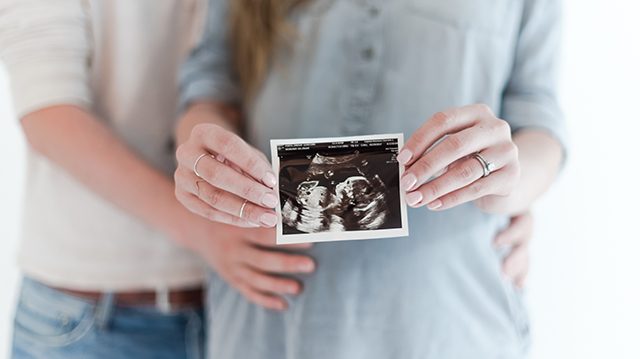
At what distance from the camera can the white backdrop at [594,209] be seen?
1.45 metres

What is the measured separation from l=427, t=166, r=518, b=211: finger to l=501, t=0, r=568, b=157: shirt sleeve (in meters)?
0.26

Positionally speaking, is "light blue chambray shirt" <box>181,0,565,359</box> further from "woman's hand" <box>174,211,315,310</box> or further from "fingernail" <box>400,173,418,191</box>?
"fingernail" <box>400,173,418,191</box>

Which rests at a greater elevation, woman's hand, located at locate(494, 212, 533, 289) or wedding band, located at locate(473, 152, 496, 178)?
wedding band, located at locate(473, 152, 496, 178)

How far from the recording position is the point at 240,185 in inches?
32.1

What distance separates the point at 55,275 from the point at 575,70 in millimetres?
1140

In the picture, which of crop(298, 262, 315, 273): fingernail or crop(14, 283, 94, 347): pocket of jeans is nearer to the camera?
crop(298, 262, 315, 273): fingernail

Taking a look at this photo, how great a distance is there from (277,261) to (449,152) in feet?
1.12

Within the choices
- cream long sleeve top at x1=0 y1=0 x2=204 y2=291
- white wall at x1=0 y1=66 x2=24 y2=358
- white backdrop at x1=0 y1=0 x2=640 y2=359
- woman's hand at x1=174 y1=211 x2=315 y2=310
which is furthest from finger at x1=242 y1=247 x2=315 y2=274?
white wall at x1=0 y1=66 x2=24 y2=358

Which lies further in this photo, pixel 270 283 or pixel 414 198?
pixel 270 283

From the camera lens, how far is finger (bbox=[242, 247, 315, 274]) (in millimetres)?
1008

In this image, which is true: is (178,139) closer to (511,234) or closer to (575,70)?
(511,234)

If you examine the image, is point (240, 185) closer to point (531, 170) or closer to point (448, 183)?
point (448, 183)

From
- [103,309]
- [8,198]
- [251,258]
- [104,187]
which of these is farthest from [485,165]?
[8,198]

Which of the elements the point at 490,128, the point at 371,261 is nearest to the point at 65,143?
the point at 371,261
